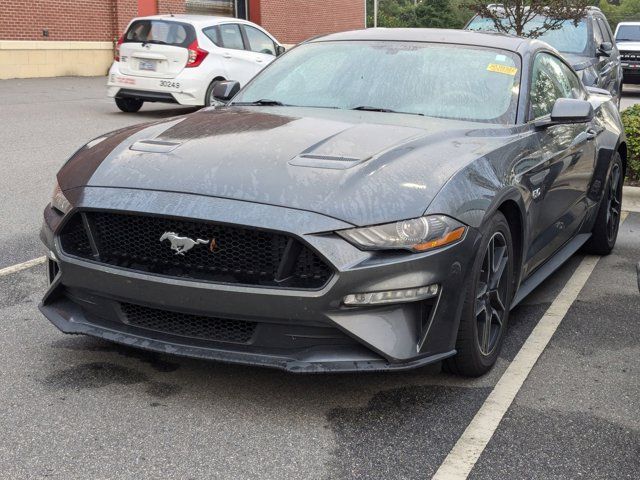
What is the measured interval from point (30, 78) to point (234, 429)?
1941 centimetres

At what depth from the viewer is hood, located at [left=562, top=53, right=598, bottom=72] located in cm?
1182

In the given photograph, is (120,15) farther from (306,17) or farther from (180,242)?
(180,242)

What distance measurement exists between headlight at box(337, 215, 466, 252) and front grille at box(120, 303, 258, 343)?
53 cm

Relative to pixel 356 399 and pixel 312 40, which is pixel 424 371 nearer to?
pixel 356 399

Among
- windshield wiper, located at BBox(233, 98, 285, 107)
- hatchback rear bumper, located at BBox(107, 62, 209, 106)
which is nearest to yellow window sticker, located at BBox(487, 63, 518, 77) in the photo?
windshield wiper, located at BBox(233, 98, 285, 107)

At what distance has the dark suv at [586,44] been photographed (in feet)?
41.0

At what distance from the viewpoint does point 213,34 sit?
15547 mm

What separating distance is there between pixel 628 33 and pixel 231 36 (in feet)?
44.2

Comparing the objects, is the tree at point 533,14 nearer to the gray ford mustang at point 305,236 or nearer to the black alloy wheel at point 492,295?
the gray ford mustang at point 305,236

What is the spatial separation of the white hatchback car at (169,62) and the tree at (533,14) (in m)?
4.09

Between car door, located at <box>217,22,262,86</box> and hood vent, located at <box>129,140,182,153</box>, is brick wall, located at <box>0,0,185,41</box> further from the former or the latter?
hood vent, located at <box>129,140,182,153</box>

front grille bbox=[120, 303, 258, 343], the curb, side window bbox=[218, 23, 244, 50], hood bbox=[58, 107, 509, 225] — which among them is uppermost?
hood bbox=[58, 107, 509, 225]

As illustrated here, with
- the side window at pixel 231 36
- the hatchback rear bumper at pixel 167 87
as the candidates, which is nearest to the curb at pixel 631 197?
the hatchback rear bumper at pixel 167 87

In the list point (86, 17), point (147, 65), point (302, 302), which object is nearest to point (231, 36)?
point (147, 65)
